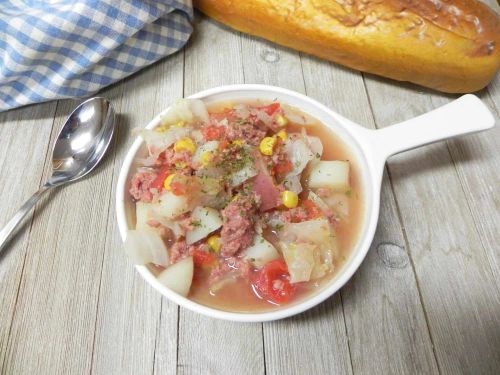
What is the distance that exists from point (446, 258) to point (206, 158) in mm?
950

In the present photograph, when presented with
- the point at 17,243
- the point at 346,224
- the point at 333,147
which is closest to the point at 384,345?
the point at 346,224

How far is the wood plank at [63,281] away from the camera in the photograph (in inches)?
53.6

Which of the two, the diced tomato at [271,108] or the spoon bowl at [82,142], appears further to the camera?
the spoon bowl at [82,142]

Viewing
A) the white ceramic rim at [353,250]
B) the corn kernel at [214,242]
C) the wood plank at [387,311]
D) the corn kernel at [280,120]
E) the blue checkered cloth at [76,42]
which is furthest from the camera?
the blue checkered cloth at [76,42]

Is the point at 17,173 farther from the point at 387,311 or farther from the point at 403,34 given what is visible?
the point at 403,34

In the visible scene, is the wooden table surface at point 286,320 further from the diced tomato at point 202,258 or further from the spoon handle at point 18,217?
the diced tomato at point 202,258

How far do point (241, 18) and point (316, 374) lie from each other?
1552mm

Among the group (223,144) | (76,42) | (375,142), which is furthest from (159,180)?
(76,42)

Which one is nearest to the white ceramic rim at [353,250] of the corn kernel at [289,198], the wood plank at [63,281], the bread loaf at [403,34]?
the corn kernel at [289,198]

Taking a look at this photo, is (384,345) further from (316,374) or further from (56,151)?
(56,151)

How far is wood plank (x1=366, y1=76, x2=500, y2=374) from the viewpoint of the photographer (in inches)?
53.2

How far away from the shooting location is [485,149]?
5.80ft

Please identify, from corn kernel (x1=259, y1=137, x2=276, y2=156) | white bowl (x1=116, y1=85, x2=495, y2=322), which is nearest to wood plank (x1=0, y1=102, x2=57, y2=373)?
white bowl (x1=116, y1=85, x2=495, y2=322)

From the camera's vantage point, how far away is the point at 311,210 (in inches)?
50.3
